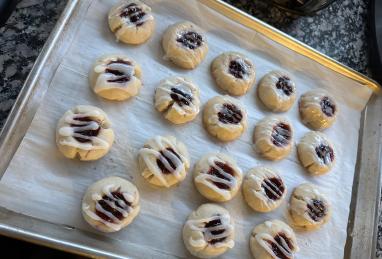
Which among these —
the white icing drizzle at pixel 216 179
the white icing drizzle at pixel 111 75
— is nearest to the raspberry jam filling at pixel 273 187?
the white icing drizzle at pixel 216 179

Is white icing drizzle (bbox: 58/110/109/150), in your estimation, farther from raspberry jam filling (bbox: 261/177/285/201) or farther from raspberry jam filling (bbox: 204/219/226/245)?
raspberry jam filling (bbox: 261/177/285/201)

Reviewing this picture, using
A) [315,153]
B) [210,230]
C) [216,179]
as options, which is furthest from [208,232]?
[315,153]

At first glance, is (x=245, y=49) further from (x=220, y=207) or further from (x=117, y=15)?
(x=220, y=207)

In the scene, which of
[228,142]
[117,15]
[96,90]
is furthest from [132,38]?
[228,142]

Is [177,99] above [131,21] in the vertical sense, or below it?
below

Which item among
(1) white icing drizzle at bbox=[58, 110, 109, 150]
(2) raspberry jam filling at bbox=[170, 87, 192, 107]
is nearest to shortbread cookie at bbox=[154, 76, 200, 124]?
(2) raspberry jam filling at bbox=[170, 87, 192, 107]

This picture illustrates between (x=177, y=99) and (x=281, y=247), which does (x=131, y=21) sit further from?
(x=281, y=247)

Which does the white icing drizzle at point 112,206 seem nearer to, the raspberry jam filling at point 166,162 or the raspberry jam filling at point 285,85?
the raspberry jam filling at point 166,162
